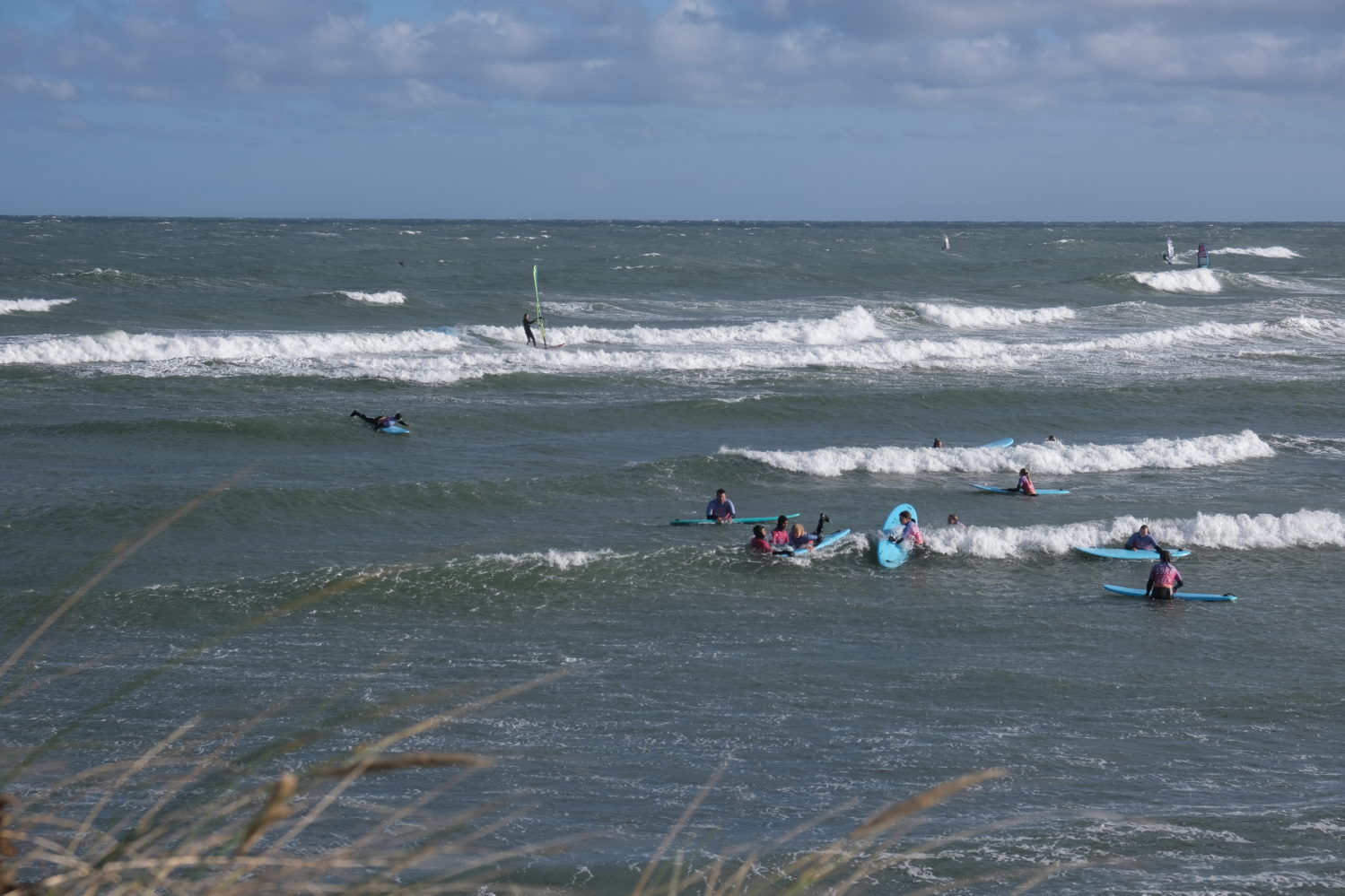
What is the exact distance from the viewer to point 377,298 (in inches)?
1911

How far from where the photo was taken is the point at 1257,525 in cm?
1842

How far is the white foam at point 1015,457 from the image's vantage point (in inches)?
920

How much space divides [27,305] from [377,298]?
11.8m

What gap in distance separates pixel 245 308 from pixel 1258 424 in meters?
32.1

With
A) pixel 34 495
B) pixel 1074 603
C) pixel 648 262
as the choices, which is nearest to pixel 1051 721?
pixel 1074 603

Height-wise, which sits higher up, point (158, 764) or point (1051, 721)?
point (158, 764)

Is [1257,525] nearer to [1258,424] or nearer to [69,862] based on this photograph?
[1258,424]

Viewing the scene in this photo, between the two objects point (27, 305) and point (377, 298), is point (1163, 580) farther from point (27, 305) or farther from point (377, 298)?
point (27, 305)

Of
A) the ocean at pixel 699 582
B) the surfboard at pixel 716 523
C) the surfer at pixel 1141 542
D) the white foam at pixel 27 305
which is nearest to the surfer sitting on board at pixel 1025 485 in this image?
the ocean at pixel 699 582

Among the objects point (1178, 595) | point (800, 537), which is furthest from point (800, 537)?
point (1178, 595)

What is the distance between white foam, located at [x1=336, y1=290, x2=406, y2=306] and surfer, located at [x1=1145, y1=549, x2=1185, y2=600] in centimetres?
3688

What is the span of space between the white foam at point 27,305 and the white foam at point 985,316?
30.3 m

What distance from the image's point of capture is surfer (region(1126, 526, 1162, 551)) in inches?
679

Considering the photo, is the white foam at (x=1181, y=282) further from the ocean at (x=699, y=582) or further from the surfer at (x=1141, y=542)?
the surfer at (x=1141, y=542)
